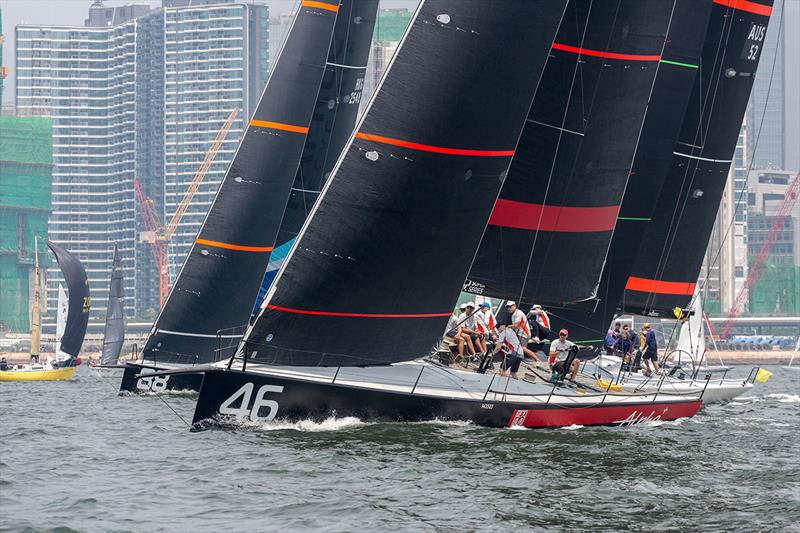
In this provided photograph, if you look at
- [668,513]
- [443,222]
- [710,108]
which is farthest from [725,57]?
[668,513]

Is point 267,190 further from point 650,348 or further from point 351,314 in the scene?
point 351,314

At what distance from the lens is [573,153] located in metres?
22.1

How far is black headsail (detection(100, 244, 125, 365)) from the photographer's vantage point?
48812 mm

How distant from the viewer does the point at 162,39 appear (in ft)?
650

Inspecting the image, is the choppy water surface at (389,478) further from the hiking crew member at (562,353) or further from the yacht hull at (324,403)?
the hiking crew member at (562,353)

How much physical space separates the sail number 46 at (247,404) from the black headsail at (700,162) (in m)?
13.5

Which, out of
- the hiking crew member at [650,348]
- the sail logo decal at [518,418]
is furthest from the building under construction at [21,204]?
the sail logo decal at [518,418]

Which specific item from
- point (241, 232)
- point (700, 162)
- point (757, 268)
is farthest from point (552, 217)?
point (757, 268)

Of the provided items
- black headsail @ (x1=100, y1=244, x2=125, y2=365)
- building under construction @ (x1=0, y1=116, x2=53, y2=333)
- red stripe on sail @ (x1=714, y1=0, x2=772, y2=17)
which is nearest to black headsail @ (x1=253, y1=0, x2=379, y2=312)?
red stripe on sail @ (x1=714, y1=0, x2=772, y2=17)

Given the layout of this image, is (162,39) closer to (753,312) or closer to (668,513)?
(753,312)

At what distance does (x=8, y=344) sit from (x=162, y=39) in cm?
6746

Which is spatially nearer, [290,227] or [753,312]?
[290,227]

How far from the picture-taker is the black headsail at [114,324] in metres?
48.8

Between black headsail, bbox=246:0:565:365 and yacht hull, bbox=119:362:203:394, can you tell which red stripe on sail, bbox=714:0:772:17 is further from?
yacht hull, bbox=119:362:203:394
